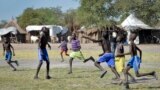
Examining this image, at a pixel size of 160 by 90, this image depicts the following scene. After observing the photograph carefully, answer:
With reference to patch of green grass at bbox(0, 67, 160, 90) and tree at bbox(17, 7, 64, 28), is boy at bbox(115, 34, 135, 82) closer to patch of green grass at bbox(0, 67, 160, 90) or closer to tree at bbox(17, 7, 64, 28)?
patch of green grass at bbox(0, 67, 160, 90)

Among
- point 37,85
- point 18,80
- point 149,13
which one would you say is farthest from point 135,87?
point 149,13

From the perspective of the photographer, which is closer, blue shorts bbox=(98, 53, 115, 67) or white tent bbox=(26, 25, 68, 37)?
blue shorts bbox=(98, 53, 115, 67)

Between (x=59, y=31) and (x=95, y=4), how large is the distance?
2887 centimetres

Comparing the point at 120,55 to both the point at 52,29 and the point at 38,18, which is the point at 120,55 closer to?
the point at 52,29

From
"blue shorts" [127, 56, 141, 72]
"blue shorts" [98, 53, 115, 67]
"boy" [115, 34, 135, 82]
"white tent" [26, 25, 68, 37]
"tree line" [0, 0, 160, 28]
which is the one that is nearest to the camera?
"blue shorts" [127, 56, 141, 72]

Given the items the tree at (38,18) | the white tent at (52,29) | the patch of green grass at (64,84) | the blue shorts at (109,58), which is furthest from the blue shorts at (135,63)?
the tree at (38,18)

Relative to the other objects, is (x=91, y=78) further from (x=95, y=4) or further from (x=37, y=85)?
(x=95, y=4)

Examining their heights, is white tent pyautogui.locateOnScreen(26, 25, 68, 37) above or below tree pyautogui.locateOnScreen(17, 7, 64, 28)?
below

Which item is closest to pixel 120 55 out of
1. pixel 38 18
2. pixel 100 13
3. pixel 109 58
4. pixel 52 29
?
pixel 109 58

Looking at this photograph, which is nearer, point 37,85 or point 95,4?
point 37,85

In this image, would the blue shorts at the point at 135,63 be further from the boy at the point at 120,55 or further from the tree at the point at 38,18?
the tree at the point at 38,18

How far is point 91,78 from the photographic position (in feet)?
56.5

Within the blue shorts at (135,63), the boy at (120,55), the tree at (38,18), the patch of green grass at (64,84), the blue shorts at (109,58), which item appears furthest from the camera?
the tree at (38,18)

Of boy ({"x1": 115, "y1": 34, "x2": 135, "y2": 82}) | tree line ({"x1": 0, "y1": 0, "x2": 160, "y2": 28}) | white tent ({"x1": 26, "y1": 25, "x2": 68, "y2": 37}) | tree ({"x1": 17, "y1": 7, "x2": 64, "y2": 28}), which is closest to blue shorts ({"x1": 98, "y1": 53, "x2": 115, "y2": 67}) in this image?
boy ({"x1": 115, "y1": 34, "x2": 135, "y2": 82})
